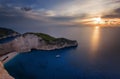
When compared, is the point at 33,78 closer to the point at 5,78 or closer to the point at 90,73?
the point at 5,78

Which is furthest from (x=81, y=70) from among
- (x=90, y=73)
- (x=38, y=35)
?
(x=38, y=35)

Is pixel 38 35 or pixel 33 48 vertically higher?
pixel 38 35

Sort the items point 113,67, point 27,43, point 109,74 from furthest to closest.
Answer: point 27,43, point 113,67, point 109,74

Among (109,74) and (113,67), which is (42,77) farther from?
(113,67)

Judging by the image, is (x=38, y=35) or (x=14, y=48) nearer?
(x=14, y=48)

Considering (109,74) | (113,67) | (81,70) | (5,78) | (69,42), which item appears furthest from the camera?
(69,42)

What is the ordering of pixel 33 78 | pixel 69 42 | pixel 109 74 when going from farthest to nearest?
pixel 69 42 → pixel 109 74 → pixel 33 78

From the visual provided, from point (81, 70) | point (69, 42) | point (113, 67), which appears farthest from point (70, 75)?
point (69, 42)

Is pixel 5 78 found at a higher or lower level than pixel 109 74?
higher

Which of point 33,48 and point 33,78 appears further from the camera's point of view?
point 33,48
